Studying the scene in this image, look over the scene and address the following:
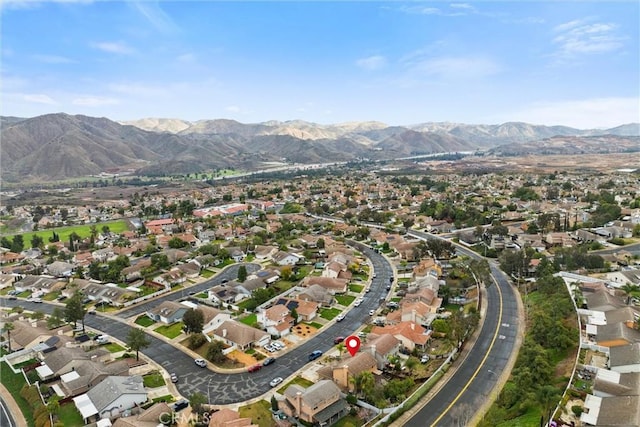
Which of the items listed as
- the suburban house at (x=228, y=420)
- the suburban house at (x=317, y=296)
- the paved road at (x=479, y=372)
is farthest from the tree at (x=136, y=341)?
the paved road at (x=479, y=372)

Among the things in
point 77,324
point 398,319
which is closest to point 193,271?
point 77,324

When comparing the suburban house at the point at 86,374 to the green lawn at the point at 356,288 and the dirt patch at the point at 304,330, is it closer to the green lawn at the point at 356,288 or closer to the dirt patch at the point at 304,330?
the dirt patch at the point at 304,330

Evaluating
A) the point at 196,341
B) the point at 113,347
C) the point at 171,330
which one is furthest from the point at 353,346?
the point at 113,347

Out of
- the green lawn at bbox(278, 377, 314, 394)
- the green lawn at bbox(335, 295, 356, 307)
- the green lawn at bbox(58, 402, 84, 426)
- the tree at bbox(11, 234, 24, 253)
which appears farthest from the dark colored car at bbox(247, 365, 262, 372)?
the tree at bbox(11, 234, 24, 253)

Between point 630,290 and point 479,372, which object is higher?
point 630,290

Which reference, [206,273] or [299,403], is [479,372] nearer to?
[299,403]

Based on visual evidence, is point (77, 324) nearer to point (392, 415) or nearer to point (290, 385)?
point (290, 385)
